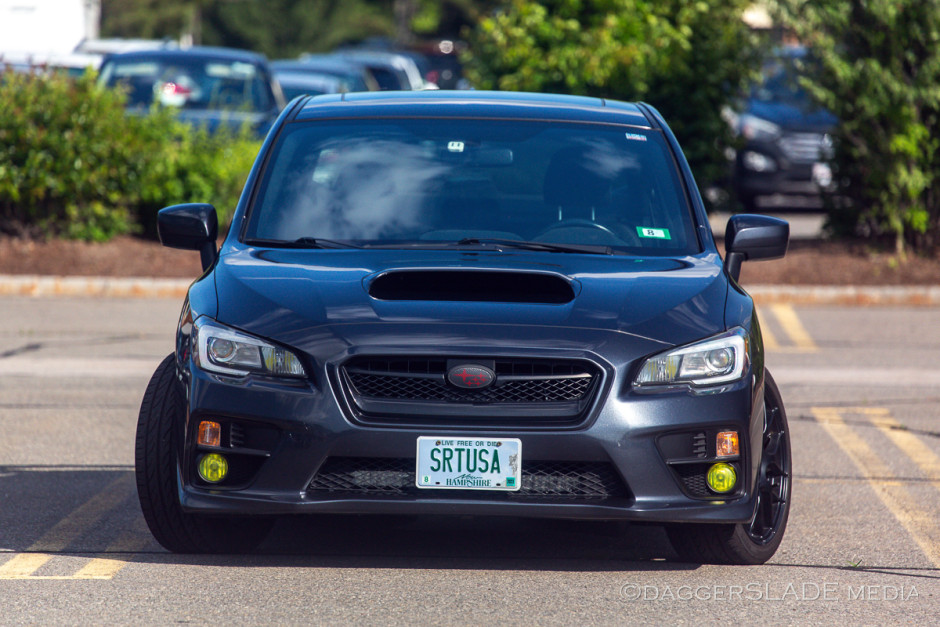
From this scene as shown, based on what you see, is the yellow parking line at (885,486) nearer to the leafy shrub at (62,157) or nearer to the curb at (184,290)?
the curb at (184,290)

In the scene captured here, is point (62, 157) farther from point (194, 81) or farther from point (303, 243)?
point (303, 243)

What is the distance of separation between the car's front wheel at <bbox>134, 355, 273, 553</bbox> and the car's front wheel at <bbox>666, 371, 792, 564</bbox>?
153 centimetres

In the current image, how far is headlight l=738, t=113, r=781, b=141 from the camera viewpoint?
1983cm

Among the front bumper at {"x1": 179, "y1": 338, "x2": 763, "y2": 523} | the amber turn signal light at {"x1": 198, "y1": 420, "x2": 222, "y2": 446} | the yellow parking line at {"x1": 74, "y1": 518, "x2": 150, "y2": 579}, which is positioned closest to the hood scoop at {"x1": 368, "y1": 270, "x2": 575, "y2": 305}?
the front bumper at {"x1": 179, "y1": 338, "x2": 763, "y2": 523}

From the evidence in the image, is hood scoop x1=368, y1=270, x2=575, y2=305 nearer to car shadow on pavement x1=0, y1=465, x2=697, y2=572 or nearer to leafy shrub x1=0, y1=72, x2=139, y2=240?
car shadow on pavement x1=0, y1=465, x2=697, y2=572

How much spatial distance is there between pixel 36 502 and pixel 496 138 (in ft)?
7.84

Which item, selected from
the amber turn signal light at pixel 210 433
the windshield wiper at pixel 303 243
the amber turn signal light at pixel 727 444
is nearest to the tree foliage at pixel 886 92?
the windshield wiper at pixel 303 243

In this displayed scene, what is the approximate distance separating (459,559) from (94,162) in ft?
30.8

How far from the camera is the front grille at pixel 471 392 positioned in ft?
15.5

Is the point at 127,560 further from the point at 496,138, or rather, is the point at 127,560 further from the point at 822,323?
the point at 822,323

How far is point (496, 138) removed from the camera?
19.7 ft

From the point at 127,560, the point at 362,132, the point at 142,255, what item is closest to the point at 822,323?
the point at 142,255

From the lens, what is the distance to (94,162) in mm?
13805

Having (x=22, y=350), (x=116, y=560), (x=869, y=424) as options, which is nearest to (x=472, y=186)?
(x=116, y=560)
